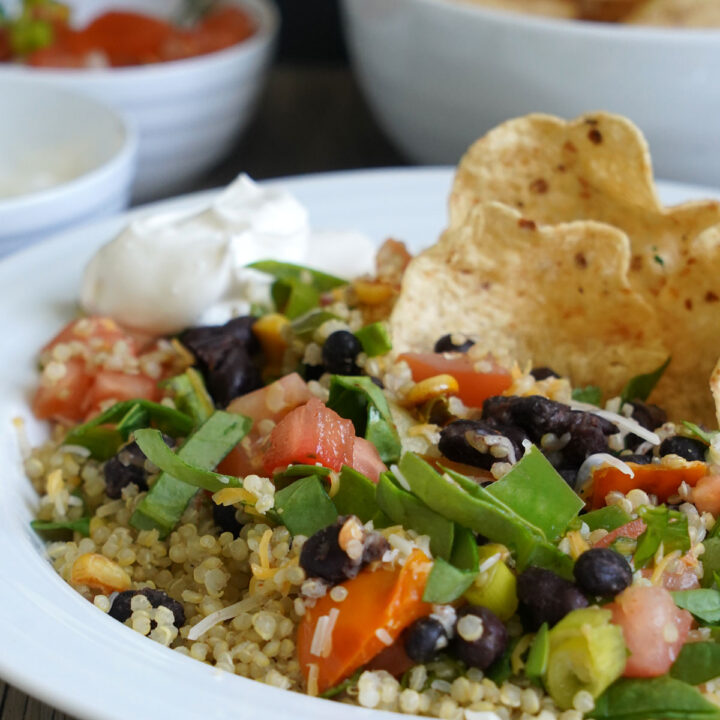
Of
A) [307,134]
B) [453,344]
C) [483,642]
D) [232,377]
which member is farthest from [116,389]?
[307,134]

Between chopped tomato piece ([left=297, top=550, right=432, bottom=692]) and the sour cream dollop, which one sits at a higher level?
chopped tomato piece ([left=297, top=550, right=432, bottom=692])

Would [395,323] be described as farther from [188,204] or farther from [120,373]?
[188,204]

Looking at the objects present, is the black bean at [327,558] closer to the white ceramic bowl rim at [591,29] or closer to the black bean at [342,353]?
the black bean at [342,353]

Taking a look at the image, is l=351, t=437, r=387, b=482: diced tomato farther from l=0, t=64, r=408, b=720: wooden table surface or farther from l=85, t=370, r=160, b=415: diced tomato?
l=0, t=64, r=408, b=720: wooden table surface

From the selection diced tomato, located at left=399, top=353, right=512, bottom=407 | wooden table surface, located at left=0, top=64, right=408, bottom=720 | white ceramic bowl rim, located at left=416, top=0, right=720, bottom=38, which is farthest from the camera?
wooden table surface, located at left=0, top=64, right=408, bottom=720

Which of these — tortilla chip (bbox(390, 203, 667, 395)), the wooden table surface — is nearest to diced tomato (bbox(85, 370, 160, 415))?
tortilla chip (bbox(390, 203, 667, 395))

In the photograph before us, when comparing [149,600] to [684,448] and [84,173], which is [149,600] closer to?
[684,448]

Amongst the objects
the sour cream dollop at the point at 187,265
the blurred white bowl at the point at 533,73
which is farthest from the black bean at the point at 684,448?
the blurred white bowl at the point at 533,73

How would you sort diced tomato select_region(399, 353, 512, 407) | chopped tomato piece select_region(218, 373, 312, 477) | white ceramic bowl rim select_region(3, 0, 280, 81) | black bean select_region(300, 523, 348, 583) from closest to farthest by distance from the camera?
black bean select_region(300, 523, 348, 583) → chopped tomato piece select_region(218, 373, 312, 477) → diced tomato select_region(399, 353, 512, 407) → white ceramic bowl rim select_region(3, 0, 280, 81)
